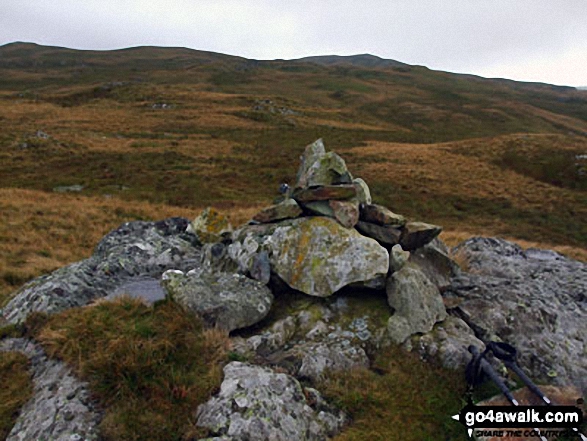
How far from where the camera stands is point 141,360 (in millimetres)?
6168

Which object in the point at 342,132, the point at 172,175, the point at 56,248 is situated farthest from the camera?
the point at 342,132

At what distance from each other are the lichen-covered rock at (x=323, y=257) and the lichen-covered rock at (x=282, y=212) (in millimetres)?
679

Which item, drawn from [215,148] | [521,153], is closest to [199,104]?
[215,148]

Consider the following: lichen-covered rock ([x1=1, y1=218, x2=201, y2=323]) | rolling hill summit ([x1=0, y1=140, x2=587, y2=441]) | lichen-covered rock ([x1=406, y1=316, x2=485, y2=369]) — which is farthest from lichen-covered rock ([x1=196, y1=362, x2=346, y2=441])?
lichen-covered rock ([x1=1, y1=218, x2=201, y2=323])

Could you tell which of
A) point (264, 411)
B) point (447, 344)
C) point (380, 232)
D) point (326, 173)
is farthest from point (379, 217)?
point (264, 411)

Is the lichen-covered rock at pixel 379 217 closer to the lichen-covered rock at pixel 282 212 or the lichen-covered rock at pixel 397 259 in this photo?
the lichen-covered rock at pixel 397 259

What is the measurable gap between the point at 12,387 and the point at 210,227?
7.29m

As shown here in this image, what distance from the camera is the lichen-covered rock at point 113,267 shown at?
823 cm

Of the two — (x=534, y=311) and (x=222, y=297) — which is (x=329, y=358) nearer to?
(x=222, y=297)

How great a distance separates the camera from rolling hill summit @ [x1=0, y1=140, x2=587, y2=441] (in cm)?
585

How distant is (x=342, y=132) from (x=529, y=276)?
6720 cm

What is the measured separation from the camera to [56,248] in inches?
649

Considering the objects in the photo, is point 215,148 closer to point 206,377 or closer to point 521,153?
point 521,153

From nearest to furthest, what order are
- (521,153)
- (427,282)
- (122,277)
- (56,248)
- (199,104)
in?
(427,282), (122,277), (56,248), (521,153), (199,104)
